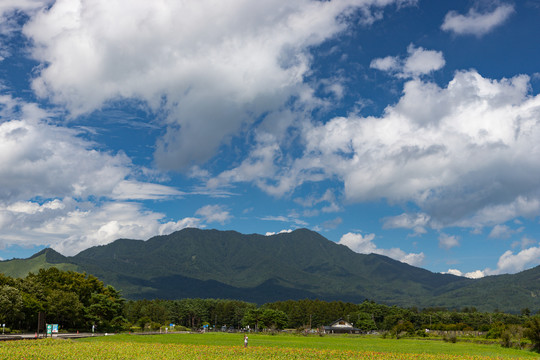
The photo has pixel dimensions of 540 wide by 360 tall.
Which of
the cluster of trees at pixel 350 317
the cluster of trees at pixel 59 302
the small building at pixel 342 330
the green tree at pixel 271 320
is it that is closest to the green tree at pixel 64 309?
the cluster of trees at pixel 59 302

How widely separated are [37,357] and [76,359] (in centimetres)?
356

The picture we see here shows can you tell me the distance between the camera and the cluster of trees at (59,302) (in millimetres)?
78000

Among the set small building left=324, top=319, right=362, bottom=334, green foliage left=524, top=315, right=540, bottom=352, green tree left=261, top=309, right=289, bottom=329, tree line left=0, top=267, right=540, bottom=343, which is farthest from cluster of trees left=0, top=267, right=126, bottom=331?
green foliage left=524, top=315, right=540, bottom=352

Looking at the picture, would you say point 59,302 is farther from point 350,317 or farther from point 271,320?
point 350,317

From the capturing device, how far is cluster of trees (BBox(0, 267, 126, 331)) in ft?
256

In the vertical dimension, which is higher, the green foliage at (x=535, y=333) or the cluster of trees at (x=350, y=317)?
the green foliage at (x=535, y=333)

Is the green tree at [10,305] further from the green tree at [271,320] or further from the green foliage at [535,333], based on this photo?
the green tree at [271,320]

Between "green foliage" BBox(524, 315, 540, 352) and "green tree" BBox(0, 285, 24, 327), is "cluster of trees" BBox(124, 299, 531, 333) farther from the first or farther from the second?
"green foliage" BBox(524, 315, 540, 352)

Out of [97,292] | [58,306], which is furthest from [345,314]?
[58,306]

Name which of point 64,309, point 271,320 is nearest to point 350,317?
point 271,320

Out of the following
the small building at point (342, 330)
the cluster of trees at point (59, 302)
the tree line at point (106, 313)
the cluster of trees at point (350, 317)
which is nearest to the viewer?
the cluster of trees at point (59, 302)

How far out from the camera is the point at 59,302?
305ft

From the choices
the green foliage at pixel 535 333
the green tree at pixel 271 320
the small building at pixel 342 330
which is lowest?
the small building at pixel 342 330

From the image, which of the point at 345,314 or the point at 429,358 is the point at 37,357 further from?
the point at 345,314
